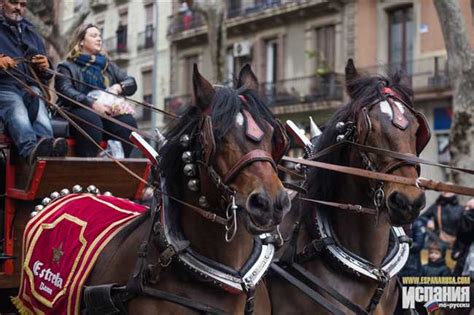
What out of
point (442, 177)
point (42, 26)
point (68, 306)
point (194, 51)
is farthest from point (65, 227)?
point (194, 51)

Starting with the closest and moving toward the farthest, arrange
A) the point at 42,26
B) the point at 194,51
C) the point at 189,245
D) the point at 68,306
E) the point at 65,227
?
the point at 189,245
the point at 68,306
the point at 65,227
the point at 42,26
the point at 194,51

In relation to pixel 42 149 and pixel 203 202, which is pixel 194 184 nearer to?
pixel 203 202

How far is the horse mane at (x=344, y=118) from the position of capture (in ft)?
17.9

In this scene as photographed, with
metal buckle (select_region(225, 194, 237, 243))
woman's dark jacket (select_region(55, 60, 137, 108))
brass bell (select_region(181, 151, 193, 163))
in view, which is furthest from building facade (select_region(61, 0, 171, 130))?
metal buckle (select_region(225, 194, 237, 243))

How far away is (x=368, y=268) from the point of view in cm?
535

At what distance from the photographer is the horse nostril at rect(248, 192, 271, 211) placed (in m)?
4.12

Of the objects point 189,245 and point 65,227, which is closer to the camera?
point 189,245

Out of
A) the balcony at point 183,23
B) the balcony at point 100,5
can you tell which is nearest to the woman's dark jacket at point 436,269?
the balcony at point 100,5

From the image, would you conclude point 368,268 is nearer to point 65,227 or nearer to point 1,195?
point 65,227

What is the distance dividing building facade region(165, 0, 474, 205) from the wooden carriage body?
16900 millimetres

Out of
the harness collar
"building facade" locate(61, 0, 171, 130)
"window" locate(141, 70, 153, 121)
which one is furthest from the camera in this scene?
"window" locate(141, 70, 153, 121)

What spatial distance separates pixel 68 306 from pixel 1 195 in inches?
61.4

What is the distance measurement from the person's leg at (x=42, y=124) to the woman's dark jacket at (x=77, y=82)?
0.17 m

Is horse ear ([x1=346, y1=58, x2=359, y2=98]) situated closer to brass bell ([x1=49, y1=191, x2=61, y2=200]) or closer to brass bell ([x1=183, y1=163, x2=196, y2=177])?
brass bell ([x1=183, y1=163, x2=196, y2=177])
